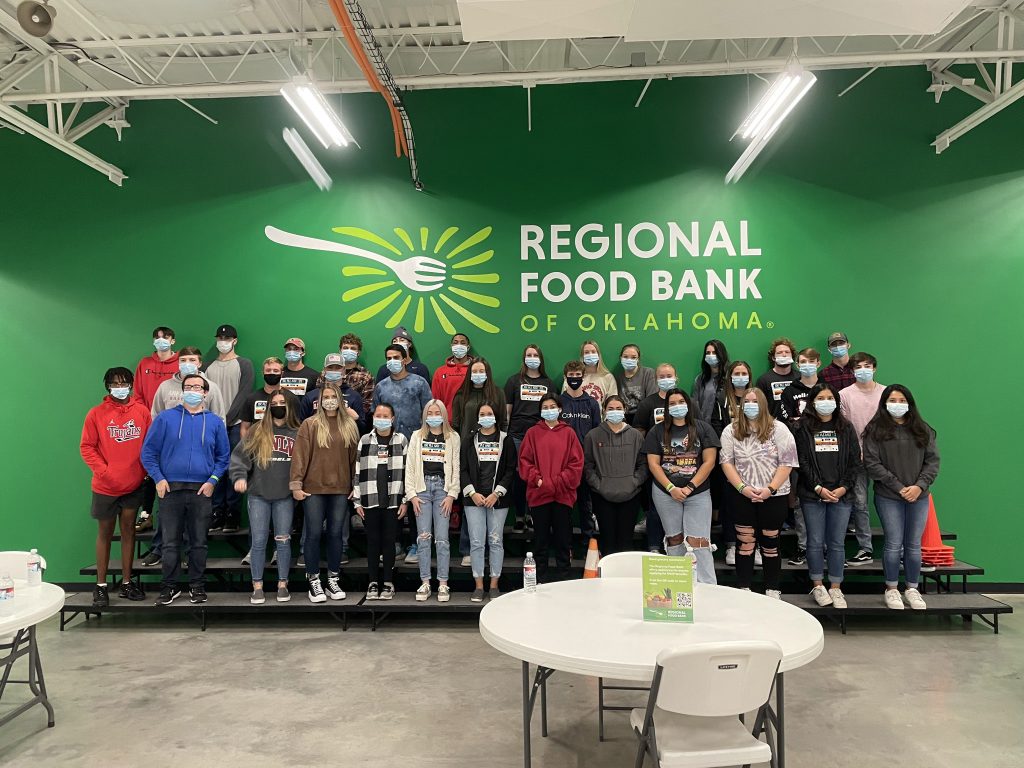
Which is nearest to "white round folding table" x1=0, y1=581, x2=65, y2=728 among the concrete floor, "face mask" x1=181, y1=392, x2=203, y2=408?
the concrete floor

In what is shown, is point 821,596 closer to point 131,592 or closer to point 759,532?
point 759,532

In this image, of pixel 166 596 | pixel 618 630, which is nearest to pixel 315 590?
pixel 166 596

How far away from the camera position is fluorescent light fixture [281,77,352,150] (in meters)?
4.74

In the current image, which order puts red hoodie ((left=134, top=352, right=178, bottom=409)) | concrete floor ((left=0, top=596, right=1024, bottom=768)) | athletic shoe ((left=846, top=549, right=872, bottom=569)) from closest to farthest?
concrete floor ((left=0, top=596, right=1024, bottom=768)) < athletic shoe ((left=846, top=549, right=872, bottom=569)) < red hoodie ((left=134, top=352, right=178, bottom=409))

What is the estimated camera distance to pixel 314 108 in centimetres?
503

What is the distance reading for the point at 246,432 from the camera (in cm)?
570

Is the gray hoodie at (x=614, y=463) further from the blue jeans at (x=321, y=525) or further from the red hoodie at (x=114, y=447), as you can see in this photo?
the red hoodie at (x=114, y=447)

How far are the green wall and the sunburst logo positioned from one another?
0.14 ft

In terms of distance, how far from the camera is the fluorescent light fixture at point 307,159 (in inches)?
239

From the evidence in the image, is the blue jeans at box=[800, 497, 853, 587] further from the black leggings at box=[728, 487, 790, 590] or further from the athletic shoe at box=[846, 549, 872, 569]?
the athletic shoe at box=[846, 549, 872, 569]

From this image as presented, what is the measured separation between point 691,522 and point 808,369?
1820 millimetres

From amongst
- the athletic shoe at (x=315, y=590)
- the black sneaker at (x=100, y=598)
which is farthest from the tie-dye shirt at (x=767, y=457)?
the black sneaker at (x=100, y=598)

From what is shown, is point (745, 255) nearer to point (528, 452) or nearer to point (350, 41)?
point (528, 452)

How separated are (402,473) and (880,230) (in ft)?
16.7
